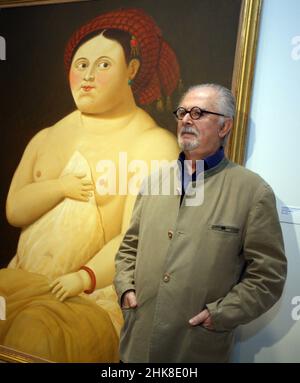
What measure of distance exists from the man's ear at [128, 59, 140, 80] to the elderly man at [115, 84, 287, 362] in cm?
43

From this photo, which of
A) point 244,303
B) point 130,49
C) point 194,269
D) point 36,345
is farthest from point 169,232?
point 36,345

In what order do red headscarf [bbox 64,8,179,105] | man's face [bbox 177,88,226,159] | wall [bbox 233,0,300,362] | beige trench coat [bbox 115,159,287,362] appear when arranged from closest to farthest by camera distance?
beige trench coat [bbox 115,159,287,362] → man's face [bbox 177,88,226,159] → wall [bbox 233,0,300,362] → red headscarf [bbox 64,8,179,105]

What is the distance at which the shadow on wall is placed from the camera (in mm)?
1328

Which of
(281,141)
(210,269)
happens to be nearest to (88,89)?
(281,141)

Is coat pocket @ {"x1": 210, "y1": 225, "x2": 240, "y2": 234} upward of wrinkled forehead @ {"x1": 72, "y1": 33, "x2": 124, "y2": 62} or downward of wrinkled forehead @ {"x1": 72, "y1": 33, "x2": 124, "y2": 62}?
downward

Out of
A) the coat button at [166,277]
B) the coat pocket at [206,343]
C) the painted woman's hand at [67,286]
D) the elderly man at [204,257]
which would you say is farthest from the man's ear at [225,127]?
the painted woman's hand at [67,286]

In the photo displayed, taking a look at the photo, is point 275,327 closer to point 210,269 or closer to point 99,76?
point 210,269

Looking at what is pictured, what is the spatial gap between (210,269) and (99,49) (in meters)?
1.08

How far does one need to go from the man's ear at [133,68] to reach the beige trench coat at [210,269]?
620 mm

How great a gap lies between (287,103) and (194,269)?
2.28 feet

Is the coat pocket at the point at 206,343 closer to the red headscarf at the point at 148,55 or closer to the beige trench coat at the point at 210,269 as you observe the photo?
the beige trench coat at the point at 210,269

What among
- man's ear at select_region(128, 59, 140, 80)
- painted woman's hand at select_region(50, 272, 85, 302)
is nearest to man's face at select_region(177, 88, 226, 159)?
man's ear at select_region(128, 59, 140, 80)

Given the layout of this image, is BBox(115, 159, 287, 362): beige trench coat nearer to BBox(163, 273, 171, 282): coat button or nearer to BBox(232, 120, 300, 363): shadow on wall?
BBox(163, 273, 171, 282): coat button

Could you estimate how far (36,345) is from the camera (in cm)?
170
